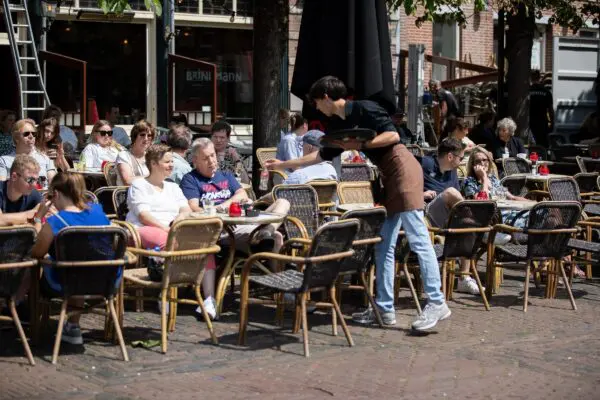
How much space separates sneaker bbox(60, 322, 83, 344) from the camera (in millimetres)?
8500

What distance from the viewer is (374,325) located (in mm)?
9602

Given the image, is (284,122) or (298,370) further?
(284,122)

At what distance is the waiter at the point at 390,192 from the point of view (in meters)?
9.36

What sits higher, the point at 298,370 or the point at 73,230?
the point at 73,230

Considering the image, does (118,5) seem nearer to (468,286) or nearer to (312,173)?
(312,173)

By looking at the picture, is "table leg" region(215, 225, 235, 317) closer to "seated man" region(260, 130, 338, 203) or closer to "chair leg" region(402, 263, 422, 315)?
"chair leg" region(402, 263, 422, 315)

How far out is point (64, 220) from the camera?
8.28 m

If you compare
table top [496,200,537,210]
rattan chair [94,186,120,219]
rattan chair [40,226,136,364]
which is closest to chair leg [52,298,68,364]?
rattan chair [40,226,136,364]

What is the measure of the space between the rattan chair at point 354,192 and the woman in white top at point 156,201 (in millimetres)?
2349

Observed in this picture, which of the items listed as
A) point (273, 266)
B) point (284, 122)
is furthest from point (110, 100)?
point (273, 266)

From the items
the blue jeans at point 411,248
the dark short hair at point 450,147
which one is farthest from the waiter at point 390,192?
the dark short hair at point 450,147

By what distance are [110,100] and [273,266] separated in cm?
1206

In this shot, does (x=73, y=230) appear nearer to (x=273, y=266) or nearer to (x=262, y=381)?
(x=262, y=381)

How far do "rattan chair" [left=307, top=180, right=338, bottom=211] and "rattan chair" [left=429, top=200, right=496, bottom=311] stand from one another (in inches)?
62.0
